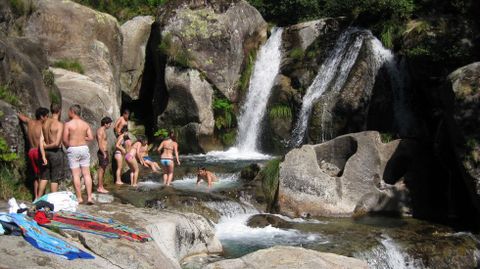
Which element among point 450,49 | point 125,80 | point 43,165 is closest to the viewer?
point 43,165

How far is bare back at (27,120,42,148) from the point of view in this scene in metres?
9.40

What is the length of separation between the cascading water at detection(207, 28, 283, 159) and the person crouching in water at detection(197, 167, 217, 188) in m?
4.71

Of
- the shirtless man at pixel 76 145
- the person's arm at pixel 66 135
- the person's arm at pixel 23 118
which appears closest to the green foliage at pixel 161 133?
the person's arm at pixel 23 118

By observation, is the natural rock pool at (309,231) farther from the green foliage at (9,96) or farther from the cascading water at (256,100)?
the cascading water at (256,100)

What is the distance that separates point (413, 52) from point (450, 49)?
110 centimetres

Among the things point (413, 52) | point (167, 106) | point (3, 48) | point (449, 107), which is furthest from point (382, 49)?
point (3, 48)

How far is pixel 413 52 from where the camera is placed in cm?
1519

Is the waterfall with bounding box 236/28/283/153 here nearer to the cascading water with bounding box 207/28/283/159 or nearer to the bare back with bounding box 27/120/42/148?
the cascading water with bounding box 207/28/283/159

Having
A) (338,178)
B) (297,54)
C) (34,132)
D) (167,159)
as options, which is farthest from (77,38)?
(338,178)

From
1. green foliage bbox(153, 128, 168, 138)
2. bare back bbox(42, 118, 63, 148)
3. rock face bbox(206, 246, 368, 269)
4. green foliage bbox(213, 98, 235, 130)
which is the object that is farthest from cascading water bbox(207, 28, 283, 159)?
rock face bbox(206, 246, 368, 269)

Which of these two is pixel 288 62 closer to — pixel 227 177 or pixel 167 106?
pixel 167 106

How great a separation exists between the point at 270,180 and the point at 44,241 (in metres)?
7.29

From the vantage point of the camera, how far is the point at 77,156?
929 cm

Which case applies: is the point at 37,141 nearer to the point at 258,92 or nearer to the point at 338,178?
the point at 338,178
